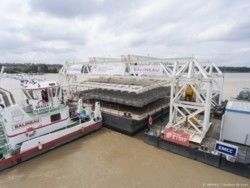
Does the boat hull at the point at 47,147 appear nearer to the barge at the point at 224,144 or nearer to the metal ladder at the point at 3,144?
the metal ladder at the point at 3,144

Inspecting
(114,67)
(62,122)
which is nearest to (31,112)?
(62,122)

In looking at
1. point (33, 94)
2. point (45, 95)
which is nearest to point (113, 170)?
Result: point (45, 95)

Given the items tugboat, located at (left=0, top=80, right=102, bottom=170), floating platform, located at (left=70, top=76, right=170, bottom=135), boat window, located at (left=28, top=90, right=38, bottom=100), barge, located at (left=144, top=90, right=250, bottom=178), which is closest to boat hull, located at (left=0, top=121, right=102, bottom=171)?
tugboat, located at (left=0, top=80, right=102, bottom=170)

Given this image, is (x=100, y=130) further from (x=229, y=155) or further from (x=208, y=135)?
(x=229, y=155)

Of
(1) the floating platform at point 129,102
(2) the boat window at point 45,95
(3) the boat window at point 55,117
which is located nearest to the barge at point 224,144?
(1) the floating platform at point 129,102

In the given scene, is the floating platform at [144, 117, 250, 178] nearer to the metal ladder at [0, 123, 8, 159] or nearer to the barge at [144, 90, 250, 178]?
the barge at [144, 90, 250, 178]
